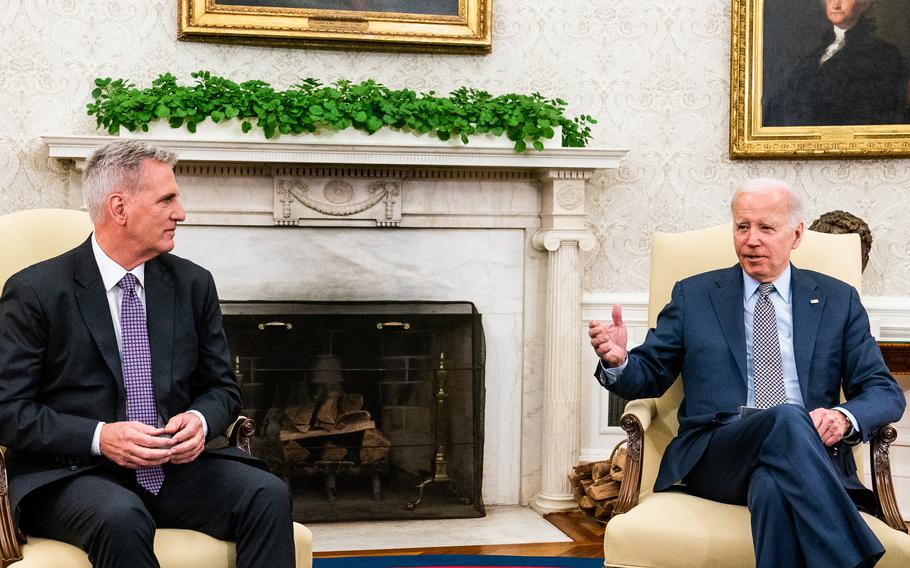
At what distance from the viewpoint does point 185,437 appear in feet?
8.57

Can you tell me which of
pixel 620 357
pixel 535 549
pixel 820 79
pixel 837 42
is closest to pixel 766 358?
pixel 620 357

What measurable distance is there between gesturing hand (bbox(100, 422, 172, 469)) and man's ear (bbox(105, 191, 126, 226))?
0.56 metres

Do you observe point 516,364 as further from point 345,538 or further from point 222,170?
point 222,170

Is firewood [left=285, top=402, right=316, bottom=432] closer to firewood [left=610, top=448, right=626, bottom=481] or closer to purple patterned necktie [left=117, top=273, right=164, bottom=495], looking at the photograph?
firewood [left=610, top=448, right=626, bottom=481]

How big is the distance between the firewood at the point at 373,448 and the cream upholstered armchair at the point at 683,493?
64.6 inches

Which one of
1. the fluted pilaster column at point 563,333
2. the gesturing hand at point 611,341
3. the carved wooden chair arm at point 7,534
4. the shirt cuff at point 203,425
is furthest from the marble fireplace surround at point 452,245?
the carved wooden chair arm at point 7,534

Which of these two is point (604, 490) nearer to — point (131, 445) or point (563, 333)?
point (563, 333)

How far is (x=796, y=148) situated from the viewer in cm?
504

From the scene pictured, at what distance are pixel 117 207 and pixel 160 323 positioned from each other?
331 mm

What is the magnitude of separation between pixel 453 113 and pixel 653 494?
2.16 m

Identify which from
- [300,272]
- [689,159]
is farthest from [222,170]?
[689,159]

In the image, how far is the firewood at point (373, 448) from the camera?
4.65 meters

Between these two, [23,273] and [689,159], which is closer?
[23,273]

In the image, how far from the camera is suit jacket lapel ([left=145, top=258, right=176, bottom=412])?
2.71 meters
